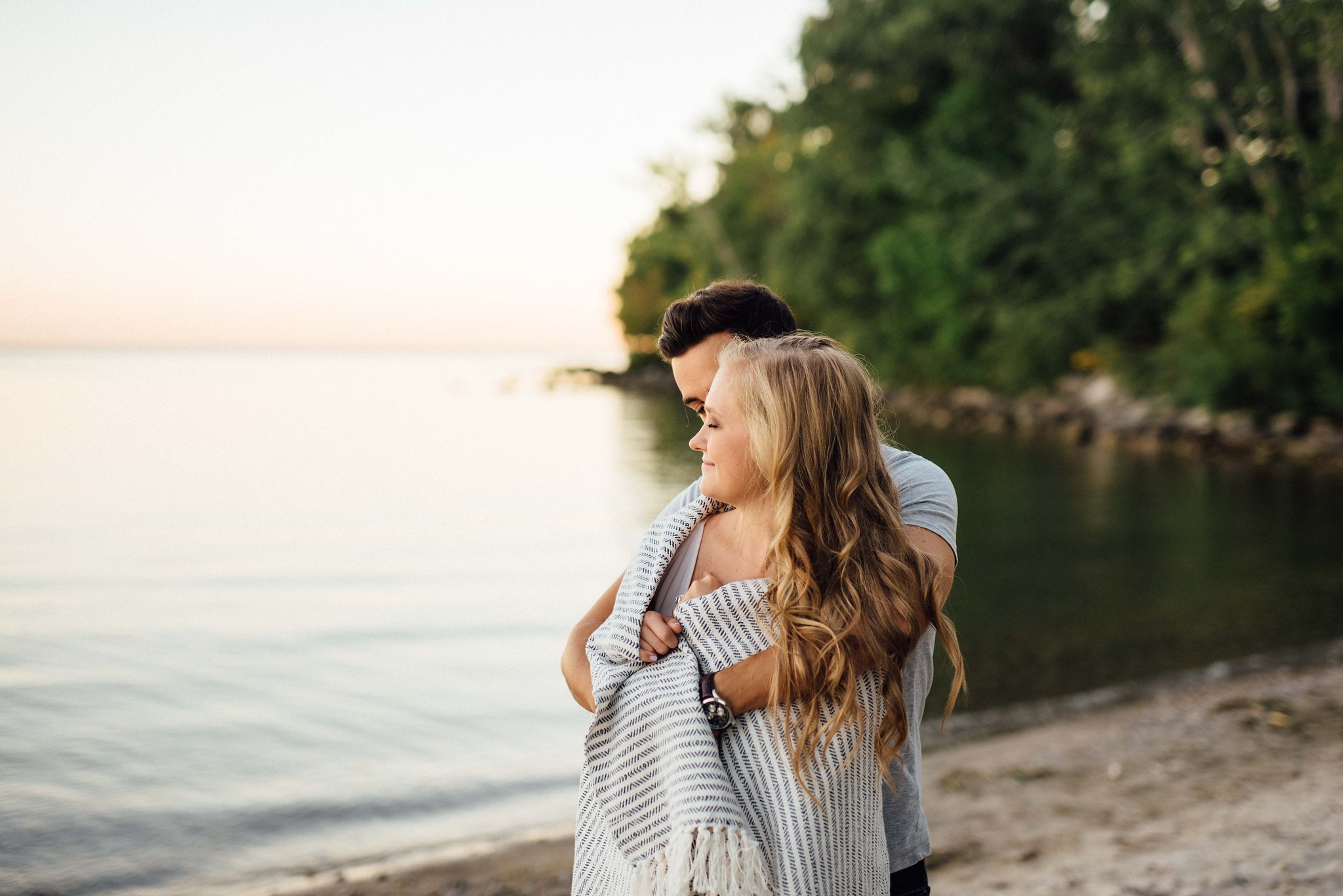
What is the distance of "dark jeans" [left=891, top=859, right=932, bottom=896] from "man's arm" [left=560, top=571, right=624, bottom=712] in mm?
698

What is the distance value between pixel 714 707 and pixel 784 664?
140 millimetres

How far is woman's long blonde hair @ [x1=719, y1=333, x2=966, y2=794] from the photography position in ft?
5.47

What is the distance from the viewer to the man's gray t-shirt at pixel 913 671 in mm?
1928

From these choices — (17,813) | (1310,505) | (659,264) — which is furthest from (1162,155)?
(659,264)

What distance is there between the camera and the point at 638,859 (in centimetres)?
171

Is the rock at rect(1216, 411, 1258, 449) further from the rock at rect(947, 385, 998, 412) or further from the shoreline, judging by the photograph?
the rock at rect(947, 385, 998, 412)

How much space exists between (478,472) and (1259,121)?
60.0 ft

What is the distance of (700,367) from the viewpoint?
2.47 m

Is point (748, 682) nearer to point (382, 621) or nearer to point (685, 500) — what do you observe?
point (685, 500)

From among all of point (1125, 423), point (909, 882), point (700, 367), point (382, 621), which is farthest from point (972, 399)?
point (909, 882)

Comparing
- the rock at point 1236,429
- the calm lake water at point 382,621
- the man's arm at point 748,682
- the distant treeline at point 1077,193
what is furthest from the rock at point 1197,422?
the man's arm at point 748,682

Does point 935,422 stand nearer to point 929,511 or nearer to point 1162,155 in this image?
point 1162,155

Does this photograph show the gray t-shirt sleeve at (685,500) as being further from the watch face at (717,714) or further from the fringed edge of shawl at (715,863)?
the fringed edge of shawl at (715,863)

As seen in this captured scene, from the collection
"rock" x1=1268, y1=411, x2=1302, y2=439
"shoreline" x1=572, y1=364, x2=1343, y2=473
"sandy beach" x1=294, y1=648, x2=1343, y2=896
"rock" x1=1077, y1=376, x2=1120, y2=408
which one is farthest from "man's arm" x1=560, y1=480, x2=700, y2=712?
"rock" x1=1077, y1=376, x2=1120, y2=408
